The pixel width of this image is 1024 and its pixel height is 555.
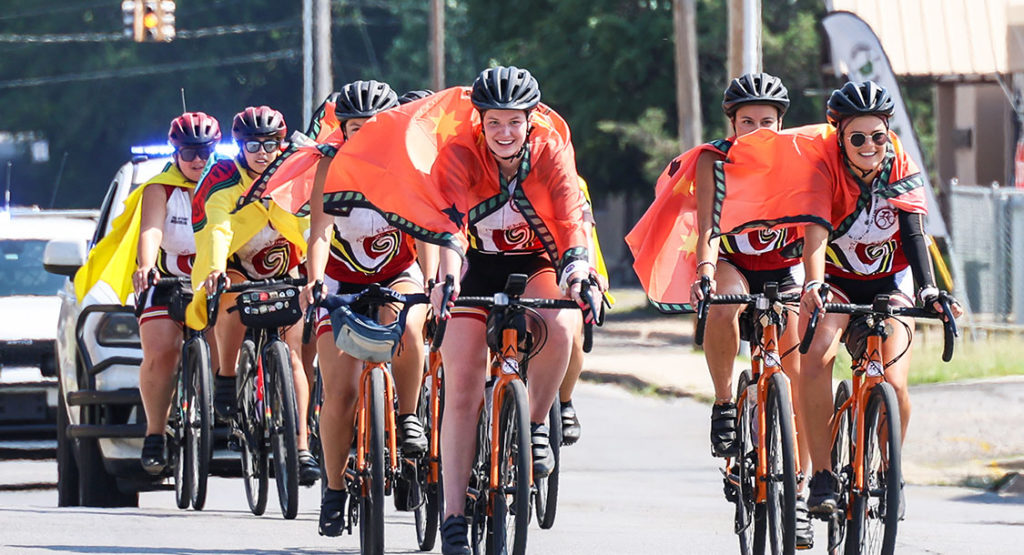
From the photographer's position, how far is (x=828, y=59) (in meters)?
27.2

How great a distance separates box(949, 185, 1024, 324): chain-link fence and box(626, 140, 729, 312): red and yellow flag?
42.7 feet

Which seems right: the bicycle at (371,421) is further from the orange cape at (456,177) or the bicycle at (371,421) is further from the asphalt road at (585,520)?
the asphalt road at (585,520)

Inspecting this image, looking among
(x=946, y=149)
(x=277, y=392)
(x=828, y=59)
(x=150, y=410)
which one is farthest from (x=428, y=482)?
(x=946, y=149)

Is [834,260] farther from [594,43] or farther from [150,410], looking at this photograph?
[594,43]

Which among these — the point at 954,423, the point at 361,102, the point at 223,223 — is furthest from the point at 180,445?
the point at 954,423

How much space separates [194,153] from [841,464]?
396 centimetres

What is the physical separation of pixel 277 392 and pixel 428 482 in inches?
53.0

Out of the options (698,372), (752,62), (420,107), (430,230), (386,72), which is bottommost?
(698,372)

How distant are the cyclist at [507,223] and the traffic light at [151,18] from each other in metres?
24.7

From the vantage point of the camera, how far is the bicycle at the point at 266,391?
9.09m

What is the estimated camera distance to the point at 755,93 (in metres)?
8.33

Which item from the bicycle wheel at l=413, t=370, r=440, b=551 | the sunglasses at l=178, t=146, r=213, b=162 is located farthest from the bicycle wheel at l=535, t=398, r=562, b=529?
the sunglasses at l=178, t=146, r=213, b=162

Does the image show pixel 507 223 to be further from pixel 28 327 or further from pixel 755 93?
pixel 28 327

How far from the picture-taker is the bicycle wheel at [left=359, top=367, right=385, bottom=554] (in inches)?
291
